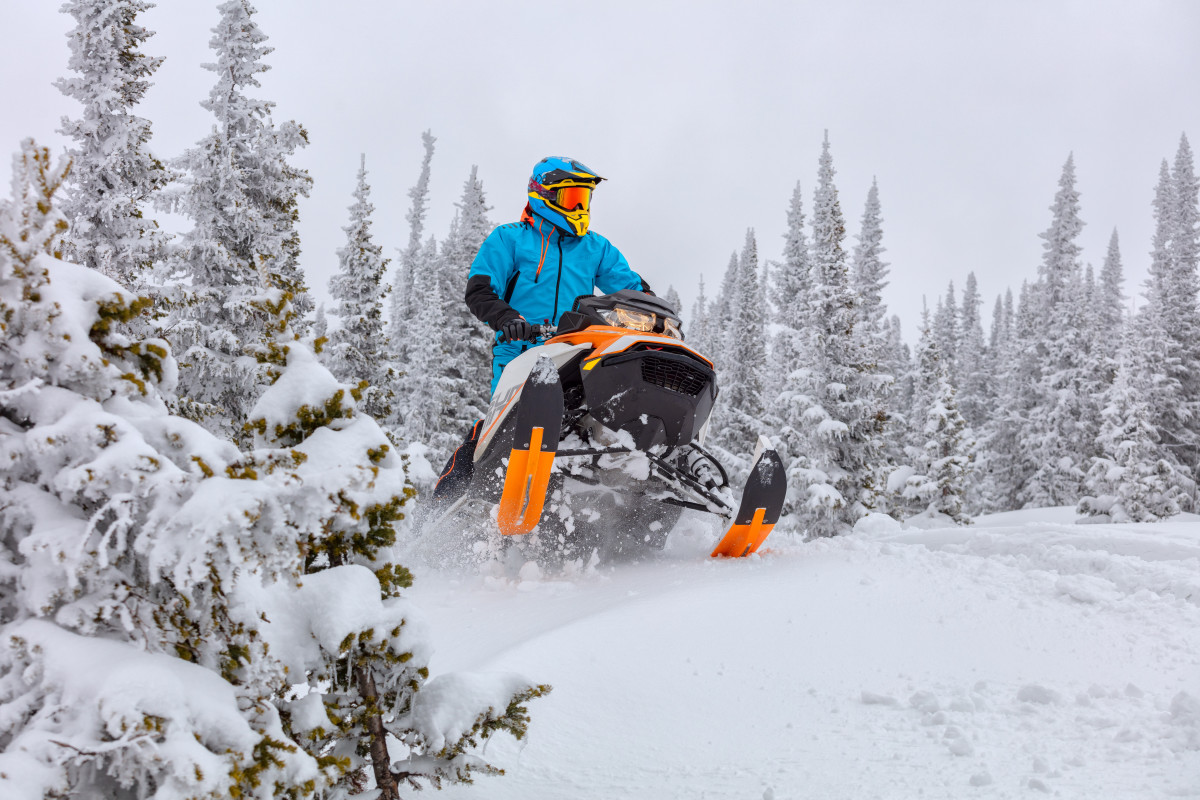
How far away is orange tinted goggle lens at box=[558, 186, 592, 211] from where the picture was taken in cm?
606

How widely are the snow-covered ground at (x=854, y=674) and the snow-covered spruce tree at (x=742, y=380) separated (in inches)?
869

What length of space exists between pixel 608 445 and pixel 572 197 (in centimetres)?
210

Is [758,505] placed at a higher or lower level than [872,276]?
lower

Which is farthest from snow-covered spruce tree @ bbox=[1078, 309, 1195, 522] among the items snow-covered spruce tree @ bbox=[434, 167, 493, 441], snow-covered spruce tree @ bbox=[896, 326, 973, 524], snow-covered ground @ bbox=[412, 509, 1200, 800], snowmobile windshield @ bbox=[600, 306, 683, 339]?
snowmobile windshield @ bbox=[600, 306, 683, 339]

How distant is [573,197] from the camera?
20.0 feet

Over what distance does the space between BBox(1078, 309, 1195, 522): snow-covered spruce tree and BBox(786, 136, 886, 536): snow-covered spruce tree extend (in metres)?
10.6

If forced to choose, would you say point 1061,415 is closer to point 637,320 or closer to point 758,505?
point 758,505

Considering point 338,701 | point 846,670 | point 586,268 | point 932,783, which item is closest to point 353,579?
point 338,701

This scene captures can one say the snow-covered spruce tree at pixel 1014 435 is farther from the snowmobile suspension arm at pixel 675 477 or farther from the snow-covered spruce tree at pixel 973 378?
the snowmobile suspension arm at pixel 675 477

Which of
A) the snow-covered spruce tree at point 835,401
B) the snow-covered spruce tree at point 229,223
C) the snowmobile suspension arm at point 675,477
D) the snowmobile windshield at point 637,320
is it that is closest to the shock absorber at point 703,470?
the snowmobile suspension arm at point 675,477

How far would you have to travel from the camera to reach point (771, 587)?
15.4ft

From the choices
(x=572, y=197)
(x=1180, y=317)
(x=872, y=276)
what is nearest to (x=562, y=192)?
(x=572, y=197)

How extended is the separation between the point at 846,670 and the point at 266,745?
8.47 ft

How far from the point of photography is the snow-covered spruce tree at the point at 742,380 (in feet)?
91.2
